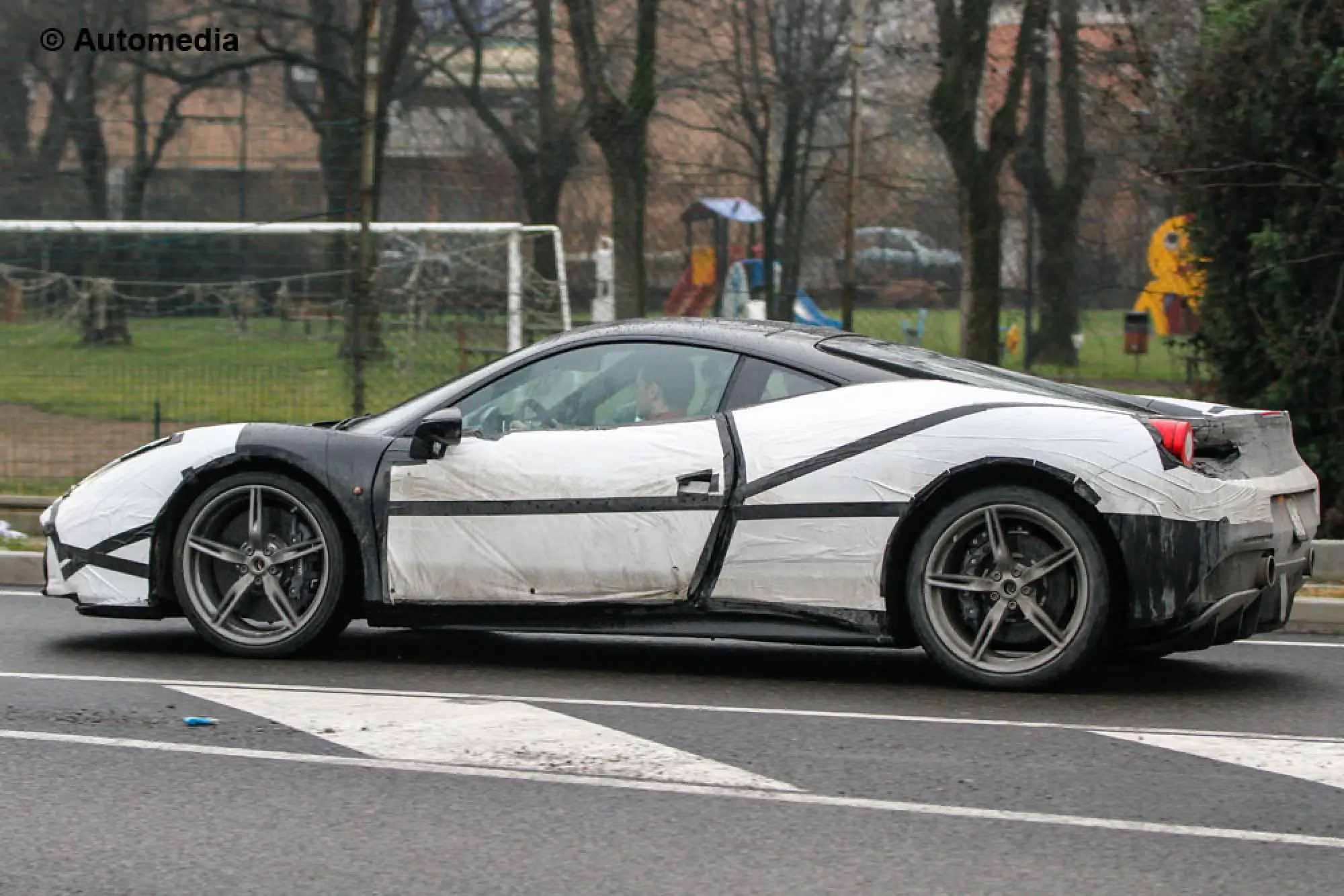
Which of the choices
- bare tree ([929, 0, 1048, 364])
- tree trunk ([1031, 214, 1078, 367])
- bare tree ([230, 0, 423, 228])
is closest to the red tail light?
bare tree ([929, 0, 1048, 364])

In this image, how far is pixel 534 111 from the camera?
25031 millimetres

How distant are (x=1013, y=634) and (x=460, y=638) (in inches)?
102

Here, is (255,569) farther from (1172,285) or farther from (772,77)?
(772,77)

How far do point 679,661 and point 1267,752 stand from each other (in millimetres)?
2511

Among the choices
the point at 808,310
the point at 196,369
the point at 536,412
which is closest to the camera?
the point at 536,412

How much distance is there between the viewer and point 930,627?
6.65m

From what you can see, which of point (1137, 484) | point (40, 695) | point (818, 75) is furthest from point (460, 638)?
point (818, 75)

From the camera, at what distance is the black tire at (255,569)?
7.34 m

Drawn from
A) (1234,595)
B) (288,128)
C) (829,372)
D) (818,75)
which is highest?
(818,75)

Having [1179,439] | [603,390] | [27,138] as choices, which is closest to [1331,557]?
[1179,439]

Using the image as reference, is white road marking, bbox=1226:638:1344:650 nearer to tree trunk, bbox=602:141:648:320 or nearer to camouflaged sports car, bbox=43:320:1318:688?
camouflaged sports car, bbox=43:320:1318:688

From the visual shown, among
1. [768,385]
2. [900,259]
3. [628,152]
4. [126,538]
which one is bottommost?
[126,538]

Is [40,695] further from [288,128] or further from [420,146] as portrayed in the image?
[420,146]

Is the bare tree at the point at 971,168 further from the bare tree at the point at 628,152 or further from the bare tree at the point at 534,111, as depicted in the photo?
the bare tree at the point at 534,111
